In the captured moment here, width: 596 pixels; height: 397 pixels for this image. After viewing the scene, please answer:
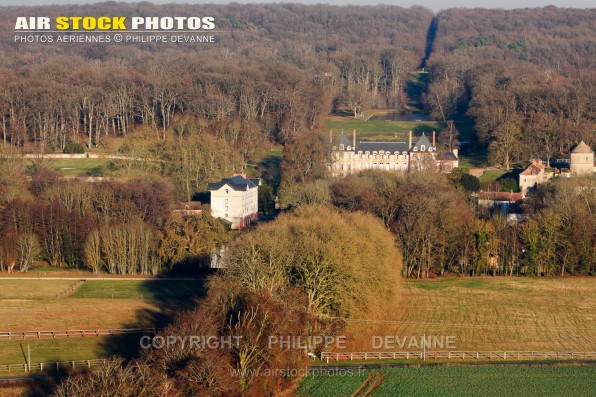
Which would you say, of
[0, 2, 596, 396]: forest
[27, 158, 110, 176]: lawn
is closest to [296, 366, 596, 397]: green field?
[0, 2, 596, 396]: forest

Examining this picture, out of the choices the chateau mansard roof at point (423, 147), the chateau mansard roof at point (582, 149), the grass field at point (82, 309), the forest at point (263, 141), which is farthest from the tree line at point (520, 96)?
the grass field at point (82, 309)

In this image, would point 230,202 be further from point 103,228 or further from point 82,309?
point 82,309

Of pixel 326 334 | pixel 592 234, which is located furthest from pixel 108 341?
pixel 592 234

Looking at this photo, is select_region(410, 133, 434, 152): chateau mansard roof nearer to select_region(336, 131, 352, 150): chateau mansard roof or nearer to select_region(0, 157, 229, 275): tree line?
select_region(336, 131, 352, 150): chateau mansard roof

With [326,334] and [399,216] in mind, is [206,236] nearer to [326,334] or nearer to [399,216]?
[399,216]

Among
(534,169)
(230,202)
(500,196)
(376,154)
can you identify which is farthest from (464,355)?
(376,154)

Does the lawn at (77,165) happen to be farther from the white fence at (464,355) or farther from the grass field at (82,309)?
the white fence at (464,355)

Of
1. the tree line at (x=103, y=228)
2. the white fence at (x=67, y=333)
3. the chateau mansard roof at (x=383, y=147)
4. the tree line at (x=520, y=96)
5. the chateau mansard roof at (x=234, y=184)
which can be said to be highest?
the tree line at (x=520, y=96)
